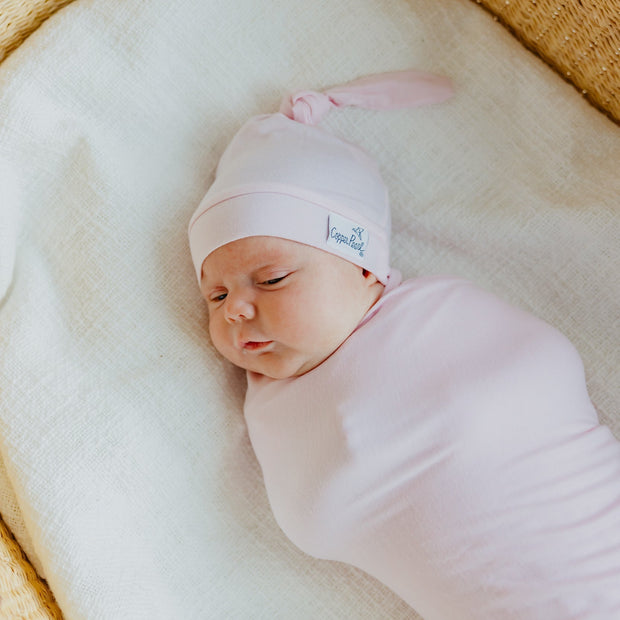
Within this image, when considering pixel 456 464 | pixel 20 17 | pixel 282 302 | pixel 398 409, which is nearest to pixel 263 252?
pixel 282 302

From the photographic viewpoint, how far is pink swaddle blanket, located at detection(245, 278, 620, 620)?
3.62 ft

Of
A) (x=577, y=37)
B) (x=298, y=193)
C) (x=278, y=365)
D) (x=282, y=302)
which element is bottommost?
(x=278, y=365)

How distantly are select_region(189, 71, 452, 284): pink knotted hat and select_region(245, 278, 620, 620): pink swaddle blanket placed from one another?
0.14 meters

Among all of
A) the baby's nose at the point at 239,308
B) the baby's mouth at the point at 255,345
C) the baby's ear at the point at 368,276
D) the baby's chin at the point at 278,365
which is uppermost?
the baby's ear at the point at 368,276

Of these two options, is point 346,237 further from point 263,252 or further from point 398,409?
point 398,409

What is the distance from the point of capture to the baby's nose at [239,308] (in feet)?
3.86

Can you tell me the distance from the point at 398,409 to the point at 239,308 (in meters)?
0.29

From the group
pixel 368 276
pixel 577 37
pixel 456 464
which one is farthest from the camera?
pixel 577 37

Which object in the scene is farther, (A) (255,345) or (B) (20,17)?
(B) (20,17)

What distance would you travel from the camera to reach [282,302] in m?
1.18

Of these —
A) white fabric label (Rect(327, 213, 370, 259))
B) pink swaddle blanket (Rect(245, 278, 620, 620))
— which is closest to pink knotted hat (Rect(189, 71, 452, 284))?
white fabric label (Rect(327, 213, 370, 259))

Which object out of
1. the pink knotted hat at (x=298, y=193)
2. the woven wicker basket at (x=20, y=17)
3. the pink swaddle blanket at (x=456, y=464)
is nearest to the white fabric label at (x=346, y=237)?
the pink knotted hat at (x=298, y=193)

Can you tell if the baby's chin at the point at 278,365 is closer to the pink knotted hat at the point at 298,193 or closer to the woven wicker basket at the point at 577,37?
the pink knotted hat at the point at 298,193

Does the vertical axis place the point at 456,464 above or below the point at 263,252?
below
